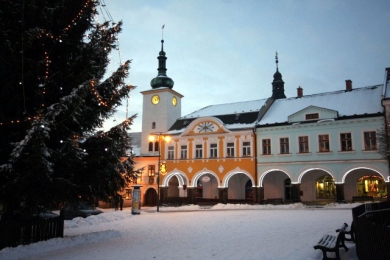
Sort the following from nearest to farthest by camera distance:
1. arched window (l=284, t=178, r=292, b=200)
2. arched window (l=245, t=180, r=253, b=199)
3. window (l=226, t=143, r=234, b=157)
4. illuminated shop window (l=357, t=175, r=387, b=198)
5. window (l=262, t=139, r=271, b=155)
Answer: illuminated shop window (l=357, t=175, r=387, b=198)
window (l=262, t=139, r=271, b=155)
arched window (l=284, t=178, r=292, b=200)
window (l=226, t=143, r=234, b=157)
arched window (l=245, t=180, r=253, b=199)

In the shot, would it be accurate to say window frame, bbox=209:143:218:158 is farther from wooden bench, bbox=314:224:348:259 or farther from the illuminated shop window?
wooden bench, bbox=314:224:348:259

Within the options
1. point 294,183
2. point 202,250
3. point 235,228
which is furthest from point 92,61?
point 294,183

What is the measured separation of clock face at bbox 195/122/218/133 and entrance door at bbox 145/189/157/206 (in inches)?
382

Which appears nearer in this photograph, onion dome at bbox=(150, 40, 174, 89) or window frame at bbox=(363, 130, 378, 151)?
window frame at bbox=(363, 130, 378, 151)

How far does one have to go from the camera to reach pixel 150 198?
41188mm

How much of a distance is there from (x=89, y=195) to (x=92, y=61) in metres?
4.35

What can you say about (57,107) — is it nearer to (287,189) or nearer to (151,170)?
(287,189)

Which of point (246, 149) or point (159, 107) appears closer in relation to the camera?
point (246, 149)

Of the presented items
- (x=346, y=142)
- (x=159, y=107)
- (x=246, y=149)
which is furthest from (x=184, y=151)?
(x=346, y=142)

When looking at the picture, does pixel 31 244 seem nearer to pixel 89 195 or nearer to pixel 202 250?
pixel 89 195

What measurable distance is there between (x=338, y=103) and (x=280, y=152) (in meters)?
6.59

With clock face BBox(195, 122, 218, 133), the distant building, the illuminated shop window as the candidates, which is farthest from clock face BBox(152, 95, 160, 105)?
the illuminated shop window

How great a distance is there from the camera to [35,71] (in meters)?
11.0

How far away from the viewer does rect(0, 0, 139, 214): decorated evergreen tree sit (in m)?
9.83
